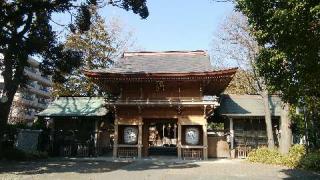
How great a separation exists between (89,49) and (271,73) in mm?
28698

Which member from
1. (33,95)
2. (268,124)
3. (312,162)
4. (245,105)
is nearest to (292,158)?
(312,162)

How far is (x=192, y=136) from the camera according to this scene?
2447 centimetres

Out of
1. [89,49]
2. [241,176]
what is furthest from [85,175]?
[89,49]

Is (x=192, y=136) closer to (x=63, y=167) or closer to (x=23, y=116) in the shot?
(x=63, y=167)

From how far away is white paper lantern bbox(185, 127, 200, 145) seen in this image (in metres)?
24.5

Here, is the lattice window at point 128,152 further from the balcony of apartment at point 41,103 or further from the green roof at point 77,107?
the balcony of apartment at point 41,103

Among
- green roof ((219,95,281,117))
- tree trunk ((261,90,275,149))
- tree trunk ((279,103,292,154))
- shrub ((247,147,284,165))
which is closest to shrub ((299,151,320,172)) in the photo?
shrub ((247,147,284,165))

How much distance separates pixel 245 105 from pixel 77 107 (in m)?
12.5

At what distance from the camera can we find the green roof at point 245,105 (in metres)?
25.9

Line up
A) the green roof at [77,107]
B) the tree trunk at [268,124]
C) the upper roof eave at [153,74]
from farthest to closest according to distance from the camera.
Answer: the green roof at [77,107] < the tree trunk at [268,124] < the upper roof eave at [153,74]

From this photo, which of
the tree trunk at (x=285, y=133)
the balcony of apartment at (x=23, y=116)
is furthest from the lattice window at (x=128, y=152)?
the balcony of apartment at (x=23, y=116)

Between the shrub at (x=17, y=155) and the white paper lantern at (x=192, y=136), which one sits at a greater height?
the white paper lantern at (x=192, y=136)

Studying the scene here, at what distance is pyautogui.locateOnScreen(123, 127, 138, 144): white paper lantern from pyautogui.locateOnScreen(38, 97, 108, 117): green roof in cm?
235

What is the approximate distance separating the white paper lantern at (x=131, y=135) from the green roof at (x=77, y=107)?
235 cm
